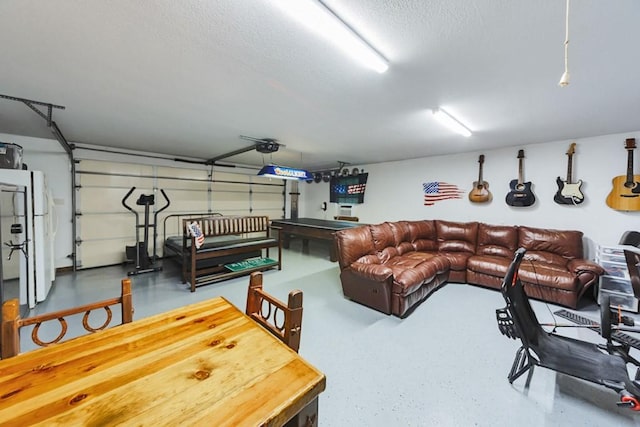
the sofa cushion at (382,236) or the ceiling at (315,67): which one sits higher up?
the ceiling at (315,67)

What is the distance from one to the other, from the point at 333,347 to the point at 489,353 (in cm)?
150

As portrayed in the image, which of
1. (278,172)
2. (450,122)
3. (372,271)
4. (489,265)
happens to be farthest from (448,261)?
(278,172)

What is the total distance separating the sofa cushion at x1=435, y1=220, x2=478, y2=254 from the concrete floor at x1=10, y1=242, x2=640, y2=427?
1.07m

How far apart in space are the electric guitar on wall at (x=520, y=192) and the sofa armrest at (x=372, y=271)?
3.35 m

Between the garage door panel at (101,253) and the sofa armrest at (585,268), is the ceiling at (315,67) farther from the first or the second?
the garage door panel at (101,253)

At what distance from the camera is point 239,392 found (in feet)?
2.48

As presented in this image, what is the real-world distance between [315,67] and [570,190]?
484 cm

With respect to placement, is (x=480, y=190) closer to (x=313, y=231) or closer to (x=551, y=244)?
(x=551, y=244)

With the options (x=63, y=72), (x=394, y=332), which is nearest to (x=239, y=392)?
(x=394, y=332)

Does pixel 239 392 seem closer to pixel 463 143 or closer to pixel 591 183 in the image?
pixel 463 143

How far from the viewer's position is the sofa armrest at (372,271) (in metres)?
3.00

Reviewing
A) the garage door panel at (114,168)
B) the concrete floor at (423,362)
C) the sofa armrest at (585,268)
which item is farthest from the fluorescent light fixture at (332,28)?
the garage door panel at (114,168)

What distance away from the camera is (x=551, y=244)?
157 inches

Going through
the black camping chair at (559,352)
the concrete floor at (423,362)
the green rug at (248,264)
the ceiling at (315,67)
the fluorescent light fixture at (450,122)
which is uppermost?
the fluorescent light fixture at (450,122)
